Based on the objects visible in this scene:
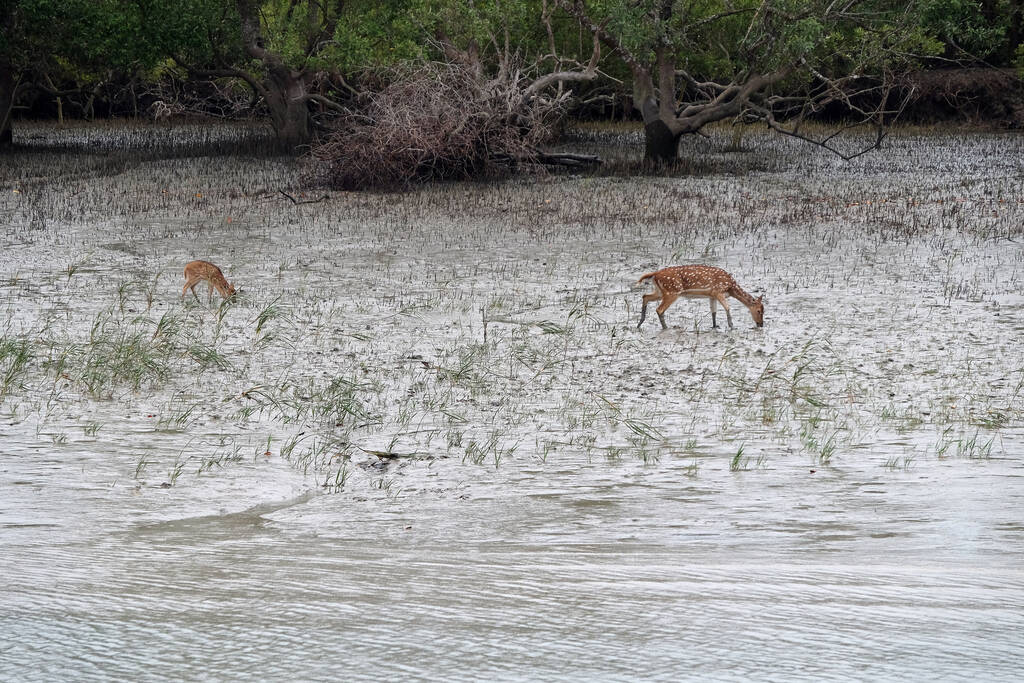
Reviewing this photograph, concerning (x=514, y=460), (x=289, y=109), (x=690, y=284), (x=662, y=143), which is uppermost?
(x=289, y=109)

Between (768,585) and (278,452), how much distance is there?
3.52 meters

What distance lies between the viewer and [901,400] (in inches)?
344

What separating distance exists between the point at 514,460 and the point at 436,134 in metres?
13.9

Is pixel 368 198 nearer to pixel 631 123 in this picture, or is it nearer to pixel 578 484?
pixel 578 484

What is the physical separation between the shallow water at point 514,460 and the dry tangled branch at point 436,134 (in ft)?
15.6

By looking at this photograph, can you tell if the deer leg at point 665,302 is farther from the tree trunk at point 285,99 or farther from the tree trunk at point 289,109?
the tree trunk at point 289,109

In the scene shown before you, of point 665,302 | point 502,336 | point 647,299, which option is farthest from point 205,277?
point 665,302

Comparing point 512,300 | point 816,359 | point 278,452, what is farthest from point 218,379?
point 816,359

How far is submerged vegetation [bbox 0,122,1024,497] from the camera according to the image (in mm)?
7820

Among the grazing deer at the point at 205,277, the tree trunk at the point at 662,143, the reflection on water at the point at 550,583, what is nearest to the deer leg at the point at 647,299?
the reflection on water at the point at 550,583

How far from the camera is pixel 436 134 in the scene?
68.1 ft

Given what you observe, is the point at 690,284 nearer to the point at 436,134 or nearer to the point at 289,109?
the point at 436,134

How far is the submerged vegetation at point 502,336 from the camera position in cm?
782

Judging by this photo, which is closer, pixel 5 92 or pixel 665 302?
pixel 665 302
